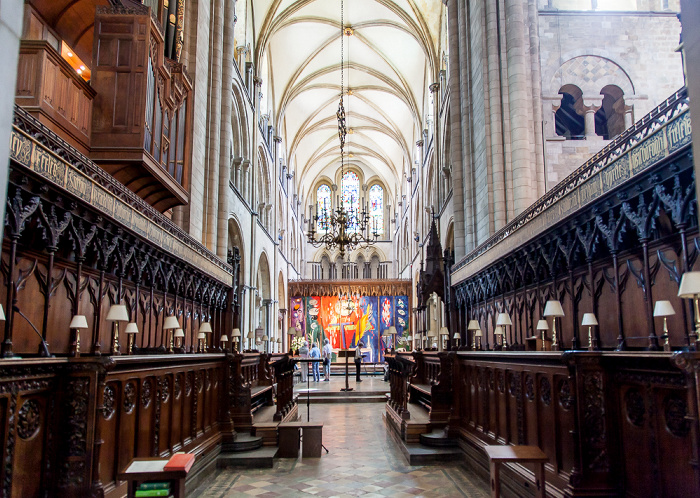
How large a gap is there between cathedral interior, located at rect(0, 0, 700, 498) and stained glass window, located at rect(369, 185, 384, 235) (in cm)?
2331

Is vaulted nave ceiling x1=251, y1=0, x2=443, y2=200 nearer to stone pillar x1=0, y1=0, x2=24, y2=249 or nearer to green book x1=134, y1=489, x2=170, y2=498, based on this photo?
green book x1=134, y1=489, x2=170, y2=498

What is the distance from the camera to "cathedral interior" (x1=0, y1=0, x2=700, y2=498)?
4.03 meters

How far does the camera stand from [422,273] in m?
18.0

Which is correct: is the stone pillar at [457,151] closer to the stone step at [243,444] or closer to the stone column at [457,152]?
the stone column at [457,152]

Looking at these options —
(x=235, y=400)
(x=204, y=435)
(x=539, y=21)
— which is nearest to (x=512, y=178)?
(x=539, y=21)

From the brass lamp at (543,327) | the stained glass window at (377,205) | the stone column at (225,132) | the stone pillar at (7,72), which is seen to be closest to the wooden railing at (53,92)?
the stone pillar at (7,72)

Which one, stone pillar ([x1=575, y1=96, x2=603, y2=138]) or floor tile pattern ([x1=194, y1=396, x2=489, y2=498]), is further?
stone pillar ([x1=575, y1=96, x2=603, y2=138])

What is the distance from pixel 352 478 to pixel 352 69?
2515 centimetres

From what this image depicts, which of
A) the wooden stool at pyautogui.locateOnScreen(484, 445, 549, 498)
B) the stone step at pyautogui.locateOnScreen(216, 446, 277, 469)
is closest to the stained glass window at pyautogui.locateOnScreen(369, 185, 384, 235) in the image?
the stone step at pyautogui.locateOnScreen(216, 446, 277, 469)

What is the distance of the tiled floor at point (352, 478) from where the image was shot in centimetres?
638

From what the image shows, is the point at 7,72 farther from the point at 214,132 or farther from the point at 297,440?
the point at 214,132

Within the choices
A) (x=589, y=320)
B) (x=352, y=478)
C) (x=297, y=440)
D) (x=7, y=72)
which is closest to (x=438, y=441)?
(x=352, y=478)

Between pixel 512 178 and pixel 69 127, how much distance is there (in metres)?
9.45

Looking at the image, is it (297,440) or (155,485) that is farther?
(297,440)
